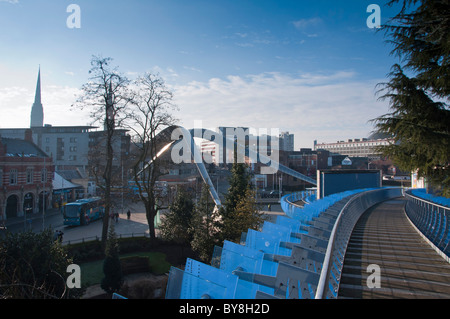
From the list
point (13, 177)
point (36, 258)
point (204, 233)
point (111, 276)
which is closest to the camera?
point (36, 258)

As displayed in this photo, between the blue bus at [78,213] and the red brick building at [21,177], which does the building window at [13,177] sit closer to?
the red brick building at [21,177]

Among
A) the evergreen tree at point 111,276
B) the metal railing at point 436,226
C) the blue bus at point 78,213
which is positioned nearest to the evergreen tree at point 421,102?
the metal railing at point 436,226

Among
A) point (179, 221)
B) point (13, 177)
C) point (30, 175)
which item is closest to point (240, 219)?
point (179, 221)

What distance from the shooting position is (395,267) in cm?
582

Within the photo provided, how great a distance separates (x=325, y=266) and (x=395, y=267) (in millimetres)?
3486

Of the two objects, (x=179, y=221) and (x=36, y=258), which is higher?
(x=36, y=258)

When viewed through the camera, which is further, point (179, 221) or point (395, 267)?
point (179, 221)

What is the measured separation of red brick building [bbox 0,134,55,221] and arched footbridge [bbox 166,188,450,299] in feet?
85.4

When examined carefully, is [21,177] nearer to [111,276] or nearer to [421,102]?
[111,276]

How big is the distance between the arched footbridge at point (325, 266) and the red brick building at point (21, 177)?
26.0 metres

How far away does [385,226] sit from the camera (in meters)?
10.9

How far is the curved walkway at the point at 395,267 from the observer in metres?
4.59

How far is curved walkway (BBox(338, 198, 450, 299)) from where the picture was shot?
15.1 ft
